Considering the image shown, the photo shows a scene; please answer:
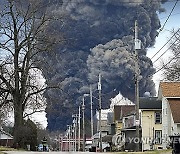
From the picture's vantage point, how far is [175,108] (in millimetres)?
55250

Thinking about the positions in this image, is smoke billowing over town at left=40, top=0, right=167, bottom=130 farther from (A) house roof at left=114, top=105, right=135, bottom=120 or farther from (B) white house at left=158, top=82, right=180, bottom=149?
(B) white house at left=158, top=82, right=180, bottom=149

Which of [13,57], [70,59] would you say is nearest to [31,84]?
[13,57]

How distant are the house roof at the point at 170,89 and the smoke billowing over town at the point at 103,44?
60521 mm

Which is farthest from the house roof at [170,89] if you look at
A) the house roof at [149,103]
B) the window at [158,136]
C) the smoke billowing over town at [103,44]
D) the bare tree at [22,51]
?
the smoke billowing over town at [103,44]

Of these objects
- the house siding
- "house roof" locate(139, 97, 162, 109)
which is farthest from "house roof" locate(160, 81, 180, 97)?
the house siding

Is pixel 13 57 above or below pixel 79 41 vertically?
below

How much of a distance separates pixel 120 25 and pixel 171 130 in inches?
3376

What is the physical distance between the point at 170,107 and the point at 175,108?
57cm

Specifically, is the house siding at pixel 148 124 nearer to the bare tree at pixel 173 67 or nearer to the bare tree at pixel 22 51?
the bare tree at pixel 173 67

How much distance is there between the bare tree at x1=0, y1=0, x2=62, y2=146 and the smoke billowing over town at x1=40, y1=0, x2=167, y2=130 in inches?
3121

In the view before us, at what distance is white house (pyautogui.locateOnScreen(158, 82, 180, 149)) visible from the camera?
54.3 metres

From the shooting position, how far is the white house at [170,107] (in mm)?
54331

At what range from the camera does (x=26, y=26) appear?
39562 millimetres

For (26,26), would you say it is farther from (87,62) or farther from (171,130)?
(87,62)
